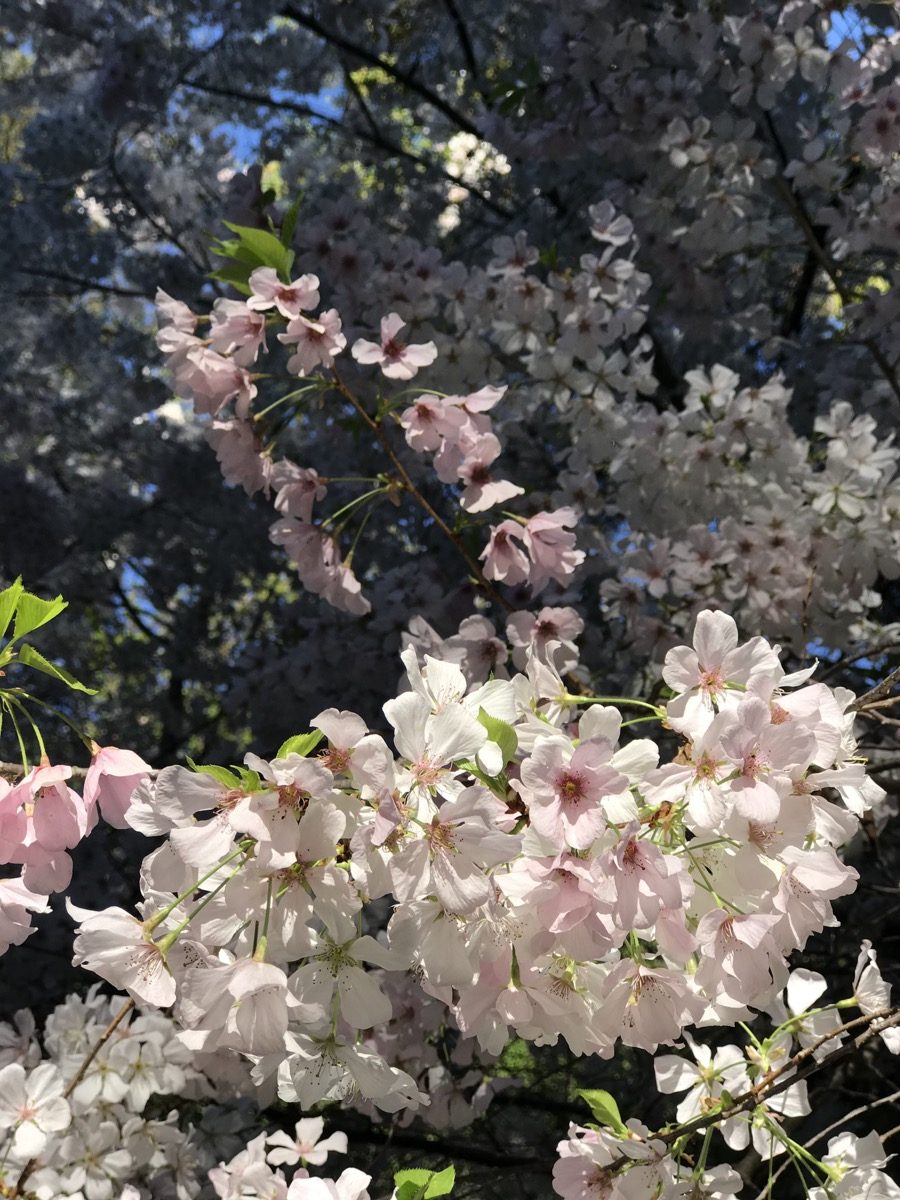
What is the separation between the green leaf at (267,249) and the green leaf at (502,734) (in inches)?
43.6

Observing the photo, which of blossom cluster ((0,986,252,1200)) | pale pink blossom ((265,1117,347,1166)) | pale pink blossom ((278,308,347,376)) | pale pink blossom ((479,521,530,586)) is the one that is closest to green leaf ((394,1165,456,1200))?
pale pink blossom ((265,1117,347,1166))

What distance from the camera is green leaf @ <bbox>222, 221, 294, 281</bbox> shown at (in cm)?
182

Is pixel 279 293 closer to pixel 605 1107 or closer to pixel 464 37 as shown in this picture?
pixel 605 1107

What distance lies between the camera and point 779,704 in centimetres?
106

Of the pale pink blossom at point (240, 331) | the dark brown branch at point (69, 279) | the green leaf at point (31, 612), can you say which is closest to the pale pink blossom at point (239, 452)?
the pale pink blossom at point (240, 331)

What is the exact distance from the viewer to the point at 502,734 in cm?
108

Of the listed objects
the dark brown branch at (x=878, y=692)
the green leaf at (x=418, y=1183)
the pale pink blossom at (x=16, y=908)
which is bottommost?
the green leaf at (x=418, y=1183)

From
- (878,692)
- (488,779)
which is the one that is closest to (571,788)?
(488,779)

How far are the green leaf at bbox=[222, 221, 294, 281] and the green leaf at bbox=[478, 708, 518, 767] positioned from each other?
1.11m

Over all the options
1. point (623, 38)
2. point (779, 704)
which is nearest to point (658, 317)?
point (623, 38)

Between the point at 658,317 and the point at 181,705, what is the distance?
13.2 ft

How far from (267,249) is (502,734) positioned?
3.75ft

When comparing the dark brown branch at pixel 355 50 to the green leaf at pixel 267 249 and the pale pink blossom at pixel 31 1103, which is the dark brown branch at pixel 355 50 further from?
the pale pink blossom at pixel 31 1103

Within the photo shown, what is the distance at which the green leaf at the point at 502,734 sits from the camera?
42.4 inches
